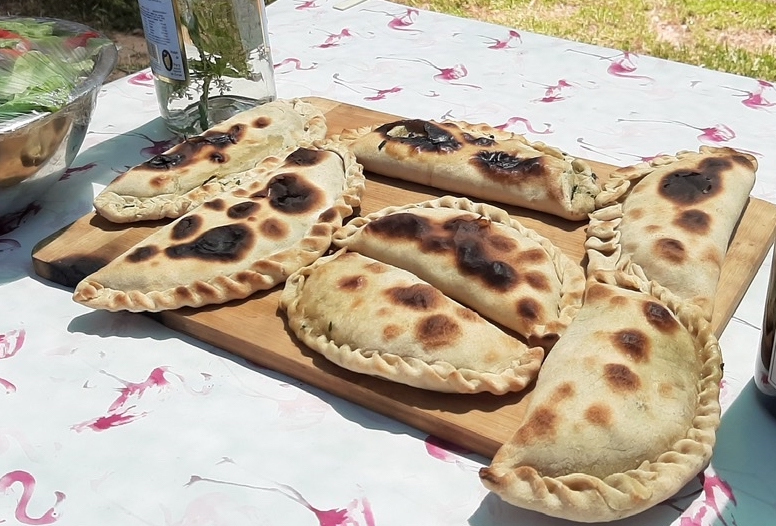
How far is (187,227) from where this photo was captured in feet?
6.42

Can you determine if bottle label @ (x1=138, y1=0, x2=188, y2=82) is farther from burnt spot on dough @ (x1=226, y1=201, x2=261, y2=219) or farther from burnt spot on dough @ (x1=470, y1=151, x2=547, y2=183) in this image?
burnt spot on dough @ (x1=470, y1=151, x2=547, y2=183)

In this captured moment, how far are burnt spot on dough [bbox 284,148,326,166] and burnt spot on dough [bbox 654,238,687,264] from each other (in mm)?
904

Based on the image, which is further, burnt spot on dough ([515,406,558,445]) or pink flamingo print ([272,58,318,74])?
pink flamingo print ([272,58,318,74])

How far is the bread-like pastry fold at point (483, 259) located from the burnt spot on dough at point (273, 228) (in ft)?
0.41

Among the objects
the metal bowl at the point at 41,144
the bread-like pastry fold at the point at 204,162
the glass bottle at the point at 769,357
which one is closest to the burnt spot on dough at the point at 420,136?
the bread-like pastry fold at the point at 204,162

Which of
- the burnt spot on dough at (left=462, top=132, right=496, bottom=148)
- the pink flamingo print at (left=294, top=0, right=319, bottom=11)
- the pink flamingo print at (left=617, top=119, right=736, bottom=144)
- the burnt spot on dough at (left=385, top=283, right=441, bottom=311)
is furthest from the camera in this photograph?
the pink flamingo print at (left=294, top=0, right=319, bottom=11)

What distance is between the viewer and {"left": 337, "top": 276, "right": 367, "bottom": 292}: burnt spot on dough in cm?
172

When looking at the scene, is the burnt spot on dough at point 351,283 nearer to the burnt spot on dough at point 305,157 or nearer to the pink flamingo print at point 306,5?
the burnt spot on dough at point 305,157

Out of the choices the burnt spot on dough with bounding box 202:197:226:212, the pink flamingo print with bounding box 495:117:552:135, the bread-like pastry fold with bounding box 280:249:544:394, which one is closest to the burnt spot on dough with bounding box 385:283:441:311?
the bread-like pastry fold with bounding box 280:249:544:394

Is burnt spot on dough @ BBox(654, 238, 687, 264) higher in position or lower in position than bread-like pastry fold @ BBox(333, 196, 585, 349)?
higher

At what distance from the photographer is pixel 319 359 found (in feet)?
5.39

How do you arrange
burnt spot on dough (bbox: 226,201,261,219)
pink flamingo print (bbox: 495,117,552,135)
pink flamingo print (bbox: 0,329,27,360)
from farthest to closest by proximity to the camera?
pink flamingo print (bbox: 495,117,552,135), burnt spot on dough (bbox: 226,201,261,219), pink flamingo print (bbox: 0,329,27,360)

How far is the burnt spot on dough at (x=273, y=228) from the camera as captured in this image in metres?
1.94

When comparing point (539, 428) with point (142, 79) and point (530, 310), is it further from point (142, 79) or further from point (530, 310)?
point (142, 79)
